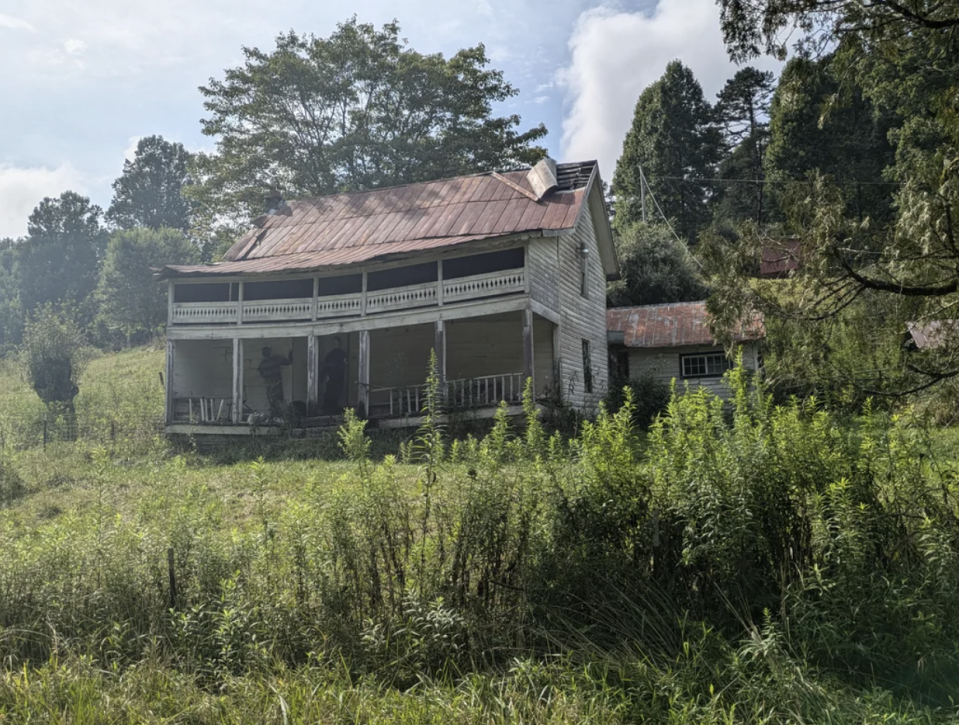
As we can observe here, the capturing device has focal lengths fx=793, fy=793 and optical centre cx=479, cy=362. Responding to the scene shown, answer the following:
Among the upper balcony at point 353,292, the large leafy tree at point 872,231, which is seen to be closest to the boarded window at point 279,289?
the upper balcony at point 353,292

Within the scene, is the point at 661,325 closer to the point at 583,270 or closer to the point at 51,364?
the point at 583,270

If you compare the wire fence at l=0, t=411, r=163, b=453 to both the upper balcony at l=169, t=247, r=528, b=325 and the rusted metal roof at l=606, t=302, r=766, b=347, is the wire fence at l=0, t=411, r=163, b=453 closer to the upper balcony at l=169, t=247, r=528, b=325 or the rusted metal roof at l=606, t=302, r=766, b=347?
the upper balcony at l=169, t=247, r=528, b=325

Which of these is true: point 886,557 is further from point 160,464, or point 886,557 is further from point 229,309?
point 229,309

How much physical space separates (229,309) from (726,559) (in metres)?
18.5

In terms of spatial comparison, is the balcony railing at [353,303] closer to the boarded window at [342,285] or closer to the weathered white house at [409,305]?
the weathered white house at [409,305]

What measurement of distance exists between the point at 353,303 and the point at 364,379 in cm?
223

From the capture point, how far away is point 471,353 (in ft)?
71.9

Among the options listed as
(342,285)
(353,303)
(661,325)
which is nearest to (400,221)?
(342,285)

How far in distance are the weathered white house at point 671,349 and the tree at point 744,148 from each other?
64.4ft

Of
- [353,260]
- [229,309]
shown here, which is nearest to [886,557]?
[353,260]

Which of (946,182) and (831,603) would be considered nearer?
(831,603)

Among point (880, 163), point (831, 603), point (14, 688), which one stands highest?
point (880, 163)

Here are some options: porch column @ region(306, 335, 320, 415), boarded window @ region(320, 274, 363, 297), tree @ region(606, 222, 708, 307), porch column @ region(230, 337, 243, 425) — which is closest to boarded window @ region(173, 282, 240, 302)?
porch column @ region(230, 337, 243, 425)

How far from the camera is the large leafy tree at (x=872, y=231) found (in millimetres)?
6430
